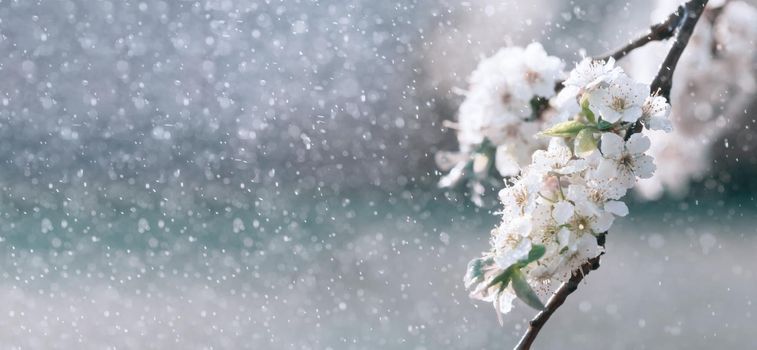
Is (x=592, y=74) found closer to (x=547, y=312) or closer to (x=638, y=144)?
(x=638, y=144)

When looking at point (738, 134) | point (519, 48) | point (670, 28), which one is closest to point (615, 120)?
point (670, 28)

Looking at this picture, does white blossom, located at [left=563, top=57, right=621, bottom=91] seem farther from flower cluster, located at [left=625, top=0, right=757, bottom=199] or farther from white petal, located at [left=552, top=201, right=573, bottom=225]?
flower cluster, located at [left=625, top=0, right=757, bottom=199]

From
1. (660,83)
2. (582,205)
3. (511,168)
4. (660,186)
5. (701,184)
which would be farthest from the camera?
(701,184)

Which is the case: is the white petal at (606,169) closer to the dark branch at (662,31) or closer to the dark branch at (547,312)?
the dark branch at (547,312)

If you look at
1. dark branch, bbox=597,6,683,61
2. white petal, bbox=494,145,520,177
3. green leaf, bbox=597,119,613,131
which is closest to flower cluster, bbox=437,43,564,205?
white petal, bbox=494,145,520,177

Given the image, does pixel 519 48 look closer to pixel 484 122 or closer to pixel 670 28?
pixel 484 122

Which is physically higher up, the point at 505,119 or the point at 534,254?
the point at 505,119

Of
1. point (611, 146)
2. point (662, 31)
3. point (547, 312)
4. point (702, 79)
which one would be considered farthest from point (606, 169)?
point (702, 79)
